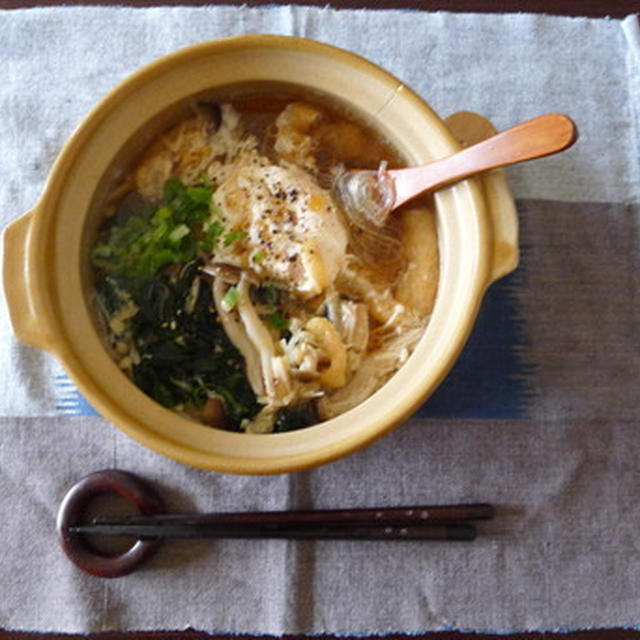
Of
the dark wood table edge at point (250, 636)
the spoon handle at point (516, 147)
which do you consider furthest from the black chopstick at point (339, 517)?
the spoon handle at point (516, 147)

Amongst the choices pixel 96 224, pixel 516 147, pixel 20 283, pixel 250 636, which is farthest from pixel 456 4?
pixel 250 636

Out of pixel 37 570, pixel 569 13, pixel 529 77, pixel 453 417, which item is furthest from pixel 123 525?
pixel 569 13

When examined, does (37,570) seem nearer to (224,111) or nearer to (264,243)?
(264,243)

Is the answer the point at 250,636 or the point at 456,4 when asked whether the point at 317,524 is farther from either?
the point at 456,4

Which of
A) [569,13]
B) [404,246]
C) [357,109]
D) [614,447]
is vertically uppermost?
[569,13]

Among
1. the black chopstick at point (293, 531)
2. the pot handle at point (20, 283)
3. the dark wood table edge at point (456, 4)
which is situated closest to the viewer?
the pot handle at point (20, 283)

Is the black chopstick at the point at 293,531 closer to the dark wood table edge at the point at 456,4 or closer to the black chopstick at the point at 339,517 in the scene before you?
the black chopstick at the point at 339,517
